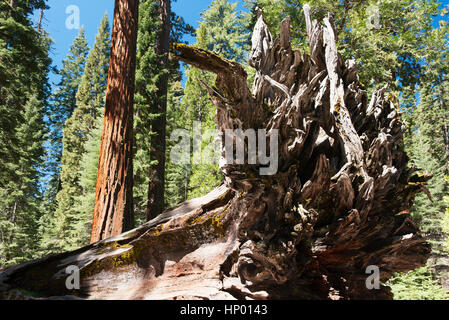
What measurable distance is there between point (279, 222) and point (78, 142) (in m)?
25.1

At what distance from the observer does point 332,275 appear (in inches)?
142

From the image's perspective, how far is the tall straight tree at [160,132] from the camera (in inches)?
368

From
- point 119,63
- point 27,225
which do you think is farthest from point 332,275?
point 27,225

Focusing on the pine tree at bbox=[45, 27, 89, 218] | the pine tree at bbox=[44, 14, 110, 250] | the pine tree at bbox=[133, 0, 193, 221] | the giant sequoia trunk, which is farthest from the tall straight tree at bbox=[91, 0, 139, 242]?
the pine tree at bbox=[45, 27, 89, 218]

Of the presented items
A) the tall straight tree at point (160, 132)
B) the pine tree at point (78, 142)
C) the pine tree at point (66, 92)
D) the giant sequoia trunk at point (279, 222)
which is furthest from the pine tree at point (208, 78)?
the pine tree at point (66, 92)

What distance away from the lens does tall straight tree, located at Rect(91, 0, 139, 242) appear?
439cm

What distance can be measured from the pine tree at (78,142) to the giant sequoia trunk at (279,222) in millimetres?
11806

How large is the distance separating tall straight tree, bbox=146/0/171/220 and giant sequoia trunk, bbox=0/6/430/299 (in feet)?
20.1

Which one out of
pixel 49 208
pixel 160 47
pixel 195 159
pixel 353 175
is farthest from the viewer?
pixel 49 208

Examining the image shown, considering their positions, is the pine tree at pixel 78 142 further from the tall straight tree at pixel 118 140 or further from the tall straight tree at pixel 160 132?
the tall straight tree at pixel 118 140

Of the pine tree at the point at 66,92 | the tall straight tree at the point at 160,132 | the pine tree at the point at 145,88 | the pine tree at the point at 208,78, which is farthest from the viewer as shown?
the pine tree at the point at 66,92

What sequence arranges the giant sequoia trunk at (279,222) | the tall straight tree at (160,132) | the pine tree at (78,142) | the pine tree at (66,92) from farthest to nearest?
the pine tree at (66,92)
the pine tree at (78,142)
the tall straight tree at (160,132)
the giant sequoia trunk at (279,222)
